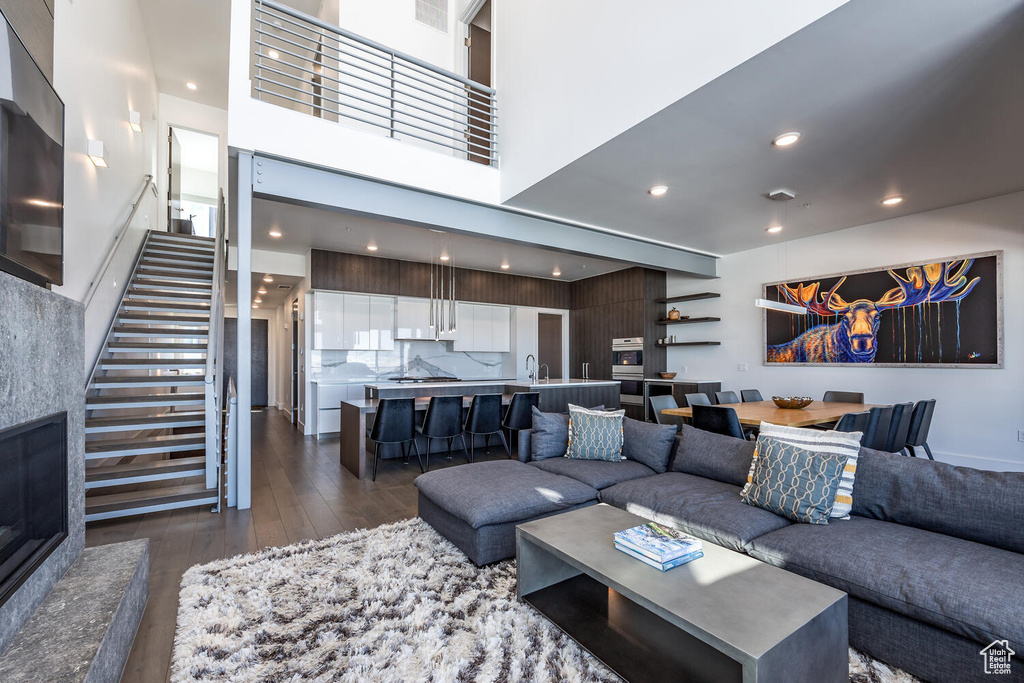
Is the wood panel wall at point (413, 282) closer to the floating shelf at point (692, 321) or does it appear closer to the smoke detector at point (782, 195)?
the floating shelf at point (692, 321)

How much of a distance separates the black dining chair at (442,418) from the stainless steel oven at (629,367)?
379 centimetres

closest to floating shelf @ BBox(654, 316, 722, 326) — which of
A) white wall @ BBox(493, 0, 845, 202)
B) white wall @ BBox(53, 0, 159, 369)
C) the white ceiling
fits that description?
the white ceiling

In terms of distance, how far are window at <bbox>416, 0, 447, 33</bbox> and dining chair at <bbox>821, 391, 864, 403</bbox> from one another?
6764 millimetres

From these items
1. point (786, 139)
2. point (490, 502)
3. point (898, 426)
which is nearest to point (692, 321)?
point (898, 426)

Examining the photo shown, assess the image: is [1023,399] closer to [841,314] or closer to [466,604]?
[841,314]

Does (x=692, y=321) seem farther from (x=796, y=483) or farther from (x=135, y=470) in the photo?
(x=135, y=470)

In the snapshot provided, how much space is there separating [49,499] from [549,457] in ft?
9.28

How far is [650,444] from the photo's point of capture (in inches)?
134

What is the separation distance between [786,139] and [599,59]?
1.51 meters

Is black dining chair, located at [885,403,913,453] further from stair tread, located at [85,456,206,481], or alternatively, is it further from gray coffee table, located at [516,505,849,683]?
stair tread, located at [85,456,206,481]

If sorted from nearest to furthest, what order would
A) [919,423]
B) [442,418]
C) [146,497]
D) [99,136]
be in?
[146,497]
[919,423]
[99,136]
[442,418]

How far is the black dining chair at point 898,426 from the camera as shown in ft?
12.6

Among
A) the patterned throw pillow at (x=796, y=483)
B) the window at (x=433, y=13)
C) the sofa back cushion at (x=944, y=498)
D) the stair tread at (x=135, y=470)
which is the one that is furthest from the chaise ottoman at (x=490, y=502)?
the window at (x=433, y=13)

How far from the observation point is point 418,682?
163 centimetres
